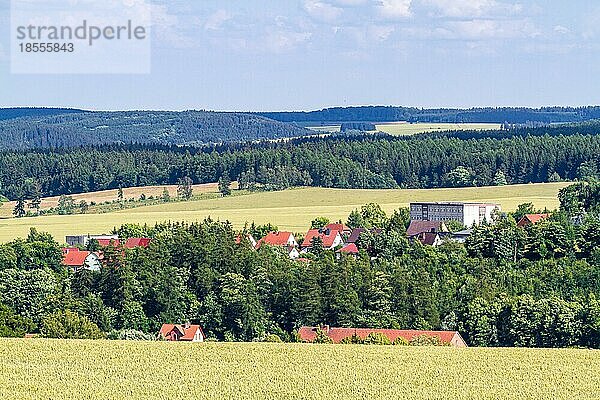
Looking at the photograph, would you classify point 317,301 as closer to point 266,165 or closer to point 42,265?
point 42,265

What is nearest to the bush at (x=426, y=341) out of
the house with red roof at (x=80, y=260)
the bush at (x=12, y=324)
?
the bush at (x=12, y=324)

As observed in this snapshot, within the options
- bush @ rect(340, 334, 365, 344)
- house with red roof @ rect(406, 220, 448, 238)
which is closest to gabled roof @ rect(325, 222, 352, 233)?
house with red roof @ rect(406, 220, 448, 238)

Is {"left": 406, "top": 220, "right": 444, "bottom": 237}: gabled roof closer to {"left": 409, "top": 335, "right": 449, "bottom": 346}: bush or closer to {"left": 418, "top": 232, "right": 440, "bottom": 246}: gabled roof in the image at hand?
{"left": 418, "top": 232, "right": 440, "bottom": 246}: gabled roof

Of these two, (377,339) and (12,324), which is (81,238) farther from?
(377,339)

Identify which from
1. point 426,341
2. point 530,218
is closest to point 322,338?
point 426,341

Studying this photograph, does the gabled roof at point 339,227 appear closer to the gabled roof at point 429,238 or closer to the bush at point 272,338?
the gabled roof at point 429,238
